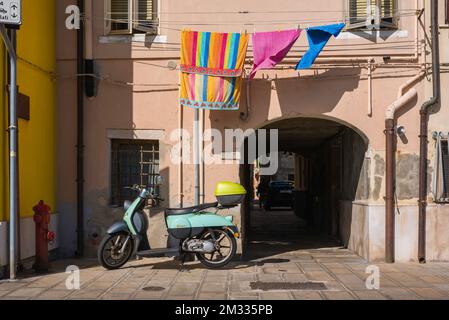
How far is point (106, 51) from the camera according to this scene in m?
10.3

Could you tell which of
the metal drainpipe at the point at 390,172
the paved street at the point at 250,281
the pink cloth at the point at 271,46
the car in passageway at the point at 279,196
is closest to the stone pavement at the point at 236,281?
the paved street at the point at 250,281

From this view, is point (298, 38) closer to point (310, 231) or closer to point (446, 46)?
point (446, 46)

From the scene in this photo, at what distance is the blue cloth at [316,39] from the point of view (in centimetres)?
934

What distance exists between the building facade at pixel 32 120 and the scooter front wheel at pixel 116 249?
127 centimetres

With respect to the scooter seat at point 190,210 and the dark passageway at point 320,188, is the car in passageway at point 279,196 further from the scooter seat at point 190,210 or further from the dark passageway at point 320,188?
the scooter seat at point 190,210

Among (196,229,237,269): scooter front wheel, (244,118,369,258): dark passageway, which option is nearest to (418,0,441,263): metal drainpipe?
(244,118,369,258): dark passageway

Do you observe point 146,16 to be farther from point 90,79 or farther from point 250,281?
point 250,281

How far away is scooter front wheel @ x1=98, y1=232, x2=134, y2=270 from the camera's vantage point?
8852 mm

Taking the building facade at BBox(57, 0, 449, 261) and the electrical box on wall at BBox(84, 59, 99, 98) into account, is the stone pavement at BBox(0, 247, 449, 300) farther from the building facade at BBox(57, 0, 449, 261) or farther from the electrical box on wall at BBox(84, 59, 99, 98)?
the electrical box on wall at BBox(84, 59, 99, 98)

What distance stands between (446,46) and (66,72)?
676 centimetres

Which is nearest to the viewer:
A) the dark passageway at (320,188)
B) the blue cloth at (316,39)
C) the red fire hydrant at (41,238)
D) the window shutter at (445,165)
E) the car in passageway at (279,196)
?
the red fire hydrant at (41,238)
